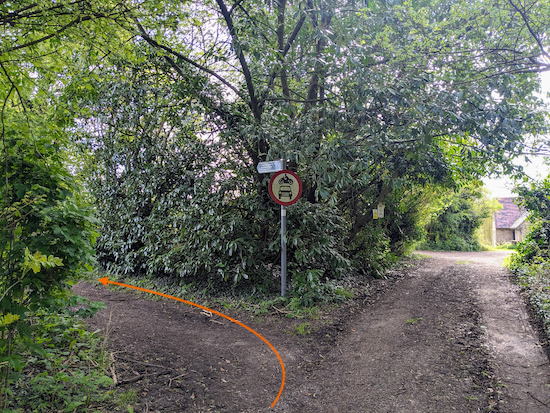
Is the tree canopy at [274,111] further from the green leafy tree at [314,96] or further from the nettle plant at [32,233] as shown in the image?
the nettle plant at [32,233]

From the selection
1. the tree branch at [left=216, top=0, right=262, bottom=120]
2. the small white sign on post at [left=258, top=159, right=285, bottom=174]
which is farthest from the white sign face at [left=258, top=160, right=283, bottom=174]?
the tree branch at [left=216, top=0, right=262, bottom=120]

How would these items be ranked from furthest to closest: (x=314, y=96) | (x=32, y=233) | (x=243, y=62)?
(x=314, y=96)
(x=243, y=62)
(x=32, y=233)

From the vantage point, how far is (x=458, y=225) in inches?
990

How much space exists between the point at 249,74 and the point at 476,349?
568 cm

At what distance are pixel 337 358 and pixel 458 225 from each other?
2298cm

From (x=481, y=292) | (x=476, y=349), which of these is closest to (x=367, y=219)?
(x=481, y=292)

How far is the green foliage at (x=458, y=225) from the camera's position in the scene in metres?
24.3

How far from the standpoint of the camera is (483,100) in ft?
19.4

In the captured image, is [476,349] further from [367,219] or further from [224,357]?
[367,219]

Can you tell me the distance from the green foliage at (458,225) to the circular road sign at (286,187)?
1899 centimetres

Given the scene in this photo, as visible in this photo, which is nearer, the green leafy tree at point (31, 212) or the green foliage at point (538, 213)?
the green leafy tree at point (31, 212)

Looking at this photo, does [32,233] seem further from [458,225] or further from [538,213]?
[458,225]

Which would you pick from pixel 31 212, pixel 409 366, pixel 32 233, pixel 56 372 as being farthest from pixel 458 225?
pixel 31 212

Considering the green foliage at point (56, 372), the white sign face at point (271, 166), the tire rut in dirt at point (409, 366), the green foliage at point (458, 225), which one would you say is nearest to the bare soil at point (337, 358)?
the tire rut in dirt at point (409, 366)
